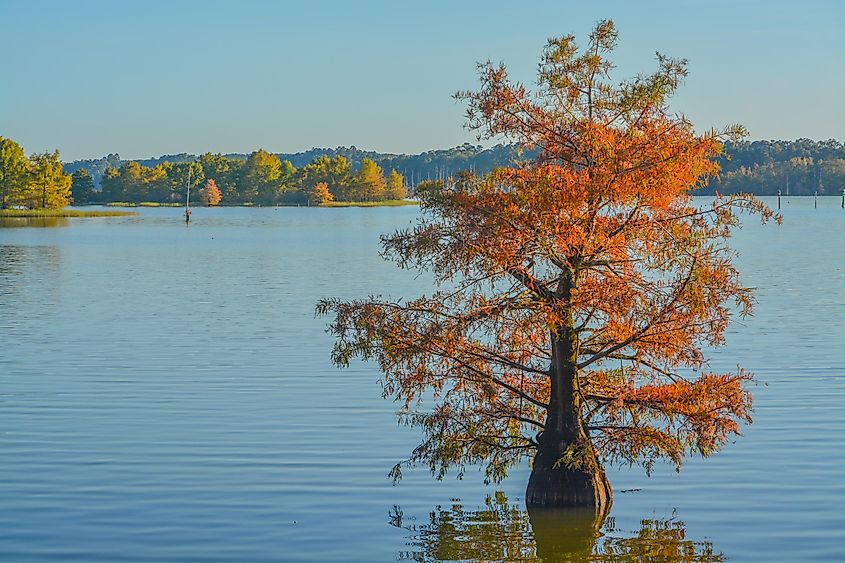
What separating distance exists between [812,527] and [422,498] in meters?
4.50

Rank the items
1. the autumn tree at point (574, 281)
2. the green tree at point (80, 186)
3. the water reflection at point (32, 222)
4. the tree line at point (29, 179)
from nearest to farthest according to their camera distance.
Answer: the autumn tree at point (574, 281), the water reflection at point (32, 222), the tree line at point (29, 179), the green tree at point (80, 186)

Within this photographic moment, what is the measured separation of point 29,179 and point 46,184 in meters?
3.24

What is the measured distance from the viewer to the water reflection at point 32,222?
108 meters

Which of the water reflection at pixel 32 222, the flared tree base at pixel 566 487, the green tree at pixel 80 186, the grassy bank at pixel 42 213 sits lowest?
the flared tree base at pixel 566 487

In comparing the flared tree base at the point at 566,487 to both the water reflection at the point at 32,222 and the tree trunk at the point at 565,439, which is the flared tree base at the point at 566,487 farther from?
the water reflection at the point at 32,222

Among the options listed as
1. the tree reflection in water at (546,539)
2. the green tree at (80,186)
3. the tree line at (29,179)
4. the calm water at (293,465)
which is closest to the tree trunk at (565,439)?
the tree reflection in water at (546,539)

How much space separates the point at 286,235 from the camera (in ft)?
304

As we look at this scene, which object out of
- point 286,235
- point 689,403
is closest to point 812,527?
point 689,403

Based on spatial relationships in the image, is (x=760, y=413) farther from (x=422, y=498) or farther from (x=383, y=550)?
(x=383, y=550)

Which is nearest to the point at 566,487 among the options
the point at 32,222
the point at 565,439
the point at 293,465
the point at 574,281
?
the point at 565,439

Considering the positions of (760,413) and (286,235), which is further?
(286,235)

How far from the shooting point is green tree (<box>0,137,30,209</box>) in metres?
125

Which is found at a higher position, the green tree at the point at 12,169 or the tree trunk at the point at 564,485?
the green tree at the point at 12,169

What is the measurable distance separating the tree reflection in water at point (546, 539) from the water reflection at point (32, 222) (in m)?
95.0
